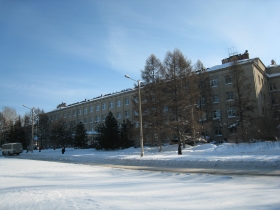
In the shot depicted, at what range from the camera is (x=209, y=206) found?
6.39 m

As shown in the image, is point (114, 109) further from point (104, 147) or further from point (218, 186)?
point (218, 186)

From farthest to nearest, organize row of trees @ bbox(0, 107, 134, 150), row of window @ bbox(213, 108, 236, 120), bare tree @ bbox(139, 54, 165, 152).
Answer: row of window @ bbox(213, 108, 236, 120) → row of trees @ bbox(0, 107, 134, 150) → bare tree @ bbox(139, 54, 165, 152)

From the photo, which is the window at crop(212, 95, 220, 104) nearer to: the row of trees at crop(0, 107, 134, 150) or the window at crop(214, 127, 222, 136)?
the window at crop(214, 127, 222, 136)

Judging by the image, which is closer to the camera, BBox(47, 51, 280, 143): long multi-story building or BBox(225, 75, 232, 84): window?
BBox(47, 51, 280, 143): long multi-story building

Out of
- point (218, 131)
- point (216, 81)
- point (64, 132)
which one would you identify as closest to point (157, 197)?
point (218, 131)

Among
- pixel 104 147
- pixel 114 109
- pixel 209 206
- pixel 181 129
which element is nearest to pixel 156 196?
pixel 209 206

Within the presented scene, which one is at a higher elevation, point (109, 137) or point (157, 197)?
point (109, 137)

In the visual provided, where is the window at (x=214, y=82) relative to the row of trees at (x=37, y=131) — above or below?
above

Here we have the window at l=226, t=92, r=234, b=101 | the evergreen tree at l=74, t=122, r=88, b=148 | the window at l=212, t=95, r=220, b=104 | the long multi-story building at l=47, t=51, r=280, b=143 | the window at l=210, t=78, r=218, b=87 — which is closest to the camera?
the long multi-story building at l=47, t=51, r=280, b=143

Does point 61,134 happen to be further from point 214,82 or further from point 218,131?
point 214,82

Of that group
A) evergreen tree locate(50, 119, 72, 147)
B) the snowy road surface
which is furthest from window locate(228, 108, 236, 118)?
the snowy road surface

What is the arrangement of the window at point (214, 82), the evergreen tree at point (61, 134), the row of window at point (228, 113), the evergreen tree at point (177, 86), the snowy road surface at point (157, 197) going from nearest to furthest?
the snowy road surface at point (157, 197) < the evergreen tree at point (177, 86) < the row of window at point (228, 113) < the window at point (214, 82) < the evergreen tree at point (61, 134)

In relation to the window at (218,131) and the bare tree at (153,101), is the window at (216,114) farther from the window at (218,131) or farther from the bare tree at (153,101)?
the bare tree at (153,101)

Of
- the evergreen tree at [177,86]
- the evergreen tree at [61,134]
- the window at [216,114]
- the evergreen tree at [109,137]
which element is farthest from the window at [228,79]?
the evergreen tree at [61,134]
